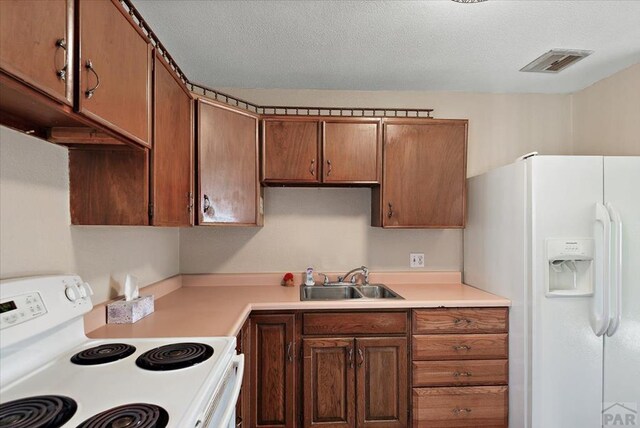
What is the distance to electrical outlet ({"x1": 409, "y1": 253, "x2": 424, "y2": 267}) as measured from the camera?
2.64 metres

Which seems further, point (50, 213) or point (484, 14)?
point (484, 14)

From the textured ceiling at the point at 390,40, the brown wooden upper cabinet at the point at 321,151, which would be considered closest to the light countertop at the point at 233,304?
the brown wooden upper cabinet at the point at 321,151

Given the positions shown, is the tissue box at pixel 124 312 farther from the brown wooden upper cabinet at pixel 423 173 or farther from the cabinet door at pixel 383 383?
the brown wooden upper cabinet at pixel 423 173

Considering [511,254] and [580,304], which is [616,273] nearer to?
[580,304]

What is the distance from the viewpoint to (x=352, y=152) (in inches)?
90.6

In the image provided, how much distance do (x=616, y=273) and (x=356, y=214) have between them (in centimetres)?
155

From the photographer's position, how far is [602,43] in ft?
6.31

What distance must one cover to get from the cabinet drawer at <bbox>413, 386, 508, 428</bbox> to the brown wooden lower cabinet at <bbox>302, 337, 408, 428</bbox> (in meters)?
0.10

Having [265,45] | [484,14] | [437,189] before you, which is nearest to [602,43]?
[484,14]

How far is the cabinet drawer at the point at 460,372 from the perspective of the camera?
1.99 m

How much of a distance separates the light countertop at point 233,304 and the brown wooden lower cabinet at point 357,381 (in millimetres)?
234

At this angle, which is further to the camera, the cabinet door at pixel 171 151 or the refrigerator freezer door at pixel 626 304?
the refrigerator freezer door at pixel 626 304

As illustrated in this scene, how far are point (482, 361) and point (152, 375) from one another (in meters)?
1.80

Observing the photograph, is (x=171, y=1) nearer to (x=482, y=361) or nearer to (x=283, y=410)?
(x=283, y=410)
